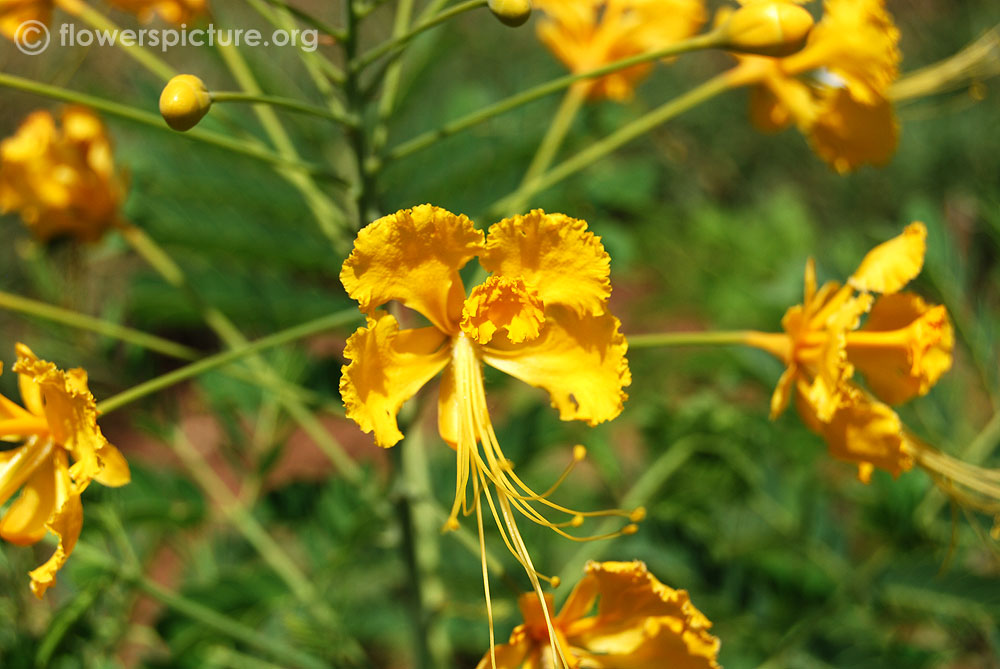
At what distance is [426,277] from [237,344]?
731mm

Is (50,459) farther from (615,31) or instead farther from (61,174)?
(615,31)

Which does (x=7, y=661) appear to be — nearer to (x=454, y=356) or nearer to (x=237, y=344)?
(x=237, y=344)

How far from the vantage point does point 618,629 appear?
1230 millimetres

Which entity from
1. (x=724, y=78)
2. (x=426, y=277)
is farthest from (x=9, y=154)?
(x=724, y=78)

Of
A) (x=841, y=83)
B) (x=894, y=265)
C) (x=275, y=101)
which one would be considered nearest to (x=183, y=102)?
(x=275, y=101)

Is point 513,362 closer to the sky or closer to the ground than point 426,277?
closer to the ground

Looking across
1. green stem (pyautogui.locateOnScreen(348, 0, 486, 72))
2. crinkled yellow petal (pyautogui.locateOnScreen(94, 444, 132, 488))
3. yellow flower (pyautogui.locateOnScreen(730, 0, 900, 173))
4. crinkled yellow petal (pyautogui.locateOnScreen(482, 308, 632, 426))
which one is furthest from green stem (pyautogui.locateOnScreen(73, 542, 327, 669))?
yellow flower (pyautogui.locateOnScreen(730, 0, 900, 173))

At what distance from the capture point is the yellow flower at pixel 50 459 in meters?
1.11

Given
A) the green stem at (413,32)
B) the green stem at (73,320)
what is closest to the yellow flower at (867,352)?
the green stem at (413,32)

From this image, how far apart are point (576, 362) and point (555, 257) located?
0.53 feet

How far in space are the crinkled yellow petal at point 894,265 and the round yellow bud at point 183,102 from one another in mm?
968

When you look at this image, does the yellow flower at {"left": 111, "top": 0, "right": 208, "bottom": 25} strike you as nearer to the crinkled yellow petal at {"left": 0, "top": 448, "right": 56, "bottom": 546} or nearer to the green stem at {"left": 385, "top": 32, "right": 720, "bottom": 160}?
the green stem at {"left": 385, "top": 32, "right": 720, "bottom": 160}

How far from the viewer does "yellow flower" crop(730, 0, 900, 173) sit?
158cm

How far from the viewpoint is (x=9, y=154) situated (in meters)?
1.78
